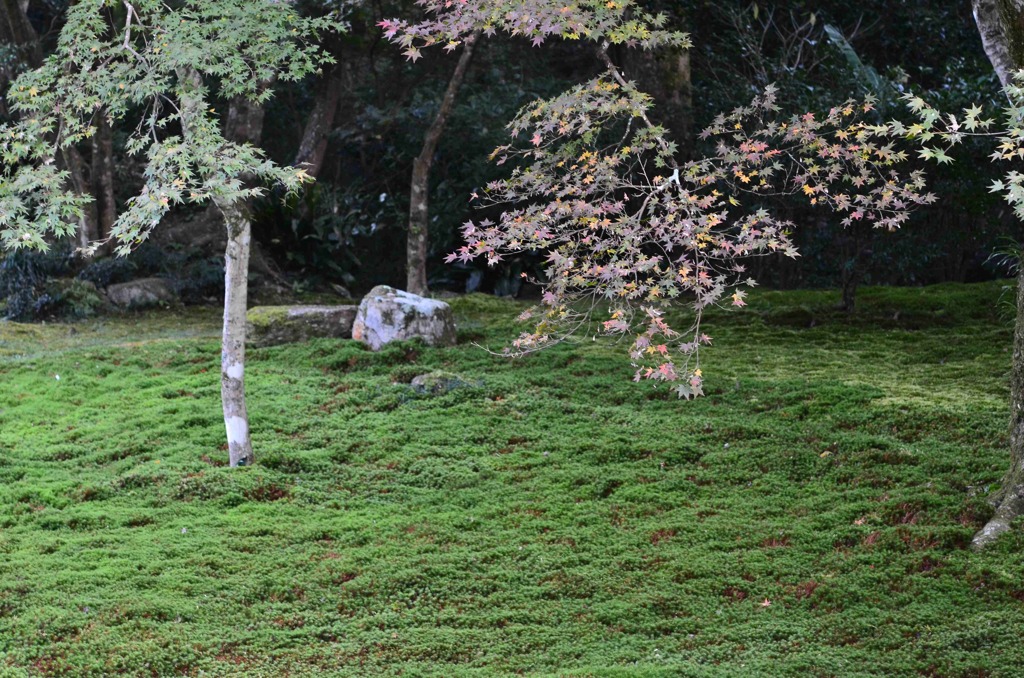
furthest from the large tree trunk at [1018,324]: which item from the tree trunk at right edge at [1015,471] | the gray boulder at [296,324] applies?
the gray boulder at [296,324]

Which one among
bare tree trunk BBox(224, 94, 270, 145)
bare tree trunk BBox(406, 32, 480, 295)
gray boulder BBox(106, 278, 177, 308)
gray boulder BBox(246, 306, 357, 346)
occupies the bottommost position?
gray boulder BBox(246, 306, 357, 346)

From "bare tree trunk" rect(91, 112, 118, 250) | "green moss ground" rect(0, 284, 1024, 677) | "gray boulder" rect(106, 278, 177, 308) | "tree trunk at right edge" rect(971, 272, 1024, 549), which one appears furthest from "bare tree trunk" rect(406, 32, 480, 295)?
"tree trunk at right edge" rect(971, 272, 1024, 549)

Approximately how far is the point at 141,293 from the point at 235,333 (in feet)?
→ 22.1

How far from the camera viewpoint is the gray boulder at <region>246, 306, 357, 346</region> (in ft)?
35.4

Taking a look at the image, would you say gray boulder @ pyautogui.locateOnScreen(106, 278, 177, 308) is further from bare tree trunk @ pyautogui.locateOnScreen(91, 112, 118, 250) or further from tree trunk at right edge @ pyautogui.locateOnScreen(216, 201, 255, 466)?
tree trunk at right edge @ pyautogui.locateOnScreen(216, 201, 255, 466)

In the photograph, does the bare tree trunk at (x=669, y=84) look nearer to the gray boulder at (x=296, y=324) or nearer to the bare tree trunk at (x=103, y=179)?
the gray boulder at (x=296, y=324)

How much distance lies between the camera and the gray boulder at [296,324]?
35.4 ft

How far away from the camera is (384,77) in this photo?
54.5 feet

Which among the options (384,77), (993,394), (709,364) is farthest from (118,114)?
(384,77)

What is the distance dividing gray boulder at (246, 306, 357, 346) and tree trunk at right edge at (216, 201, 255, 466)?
3.30 meters

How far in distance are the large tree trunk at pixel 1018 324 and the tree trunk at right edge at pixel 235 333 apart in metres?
4.91

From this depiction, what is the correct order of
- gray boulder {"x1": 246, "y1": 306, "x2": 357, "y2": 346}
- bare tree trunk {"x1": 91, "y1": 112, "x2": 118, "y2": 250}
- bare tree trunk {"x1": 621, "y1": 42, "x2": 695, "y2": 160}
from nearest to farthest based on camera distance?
gray boulder {"x1": 246, "y1": 306, "x2": 357, "y2": 346}, bare tree trunk {"x1": 621, "y1": 42, "x2": 695, "y2": 160}, bare tree trunk {"x1": 91, "y1": 112, "x2": 118, "y2": 250}

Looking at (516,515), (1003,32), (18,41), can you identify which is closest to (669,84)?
(1003,32)

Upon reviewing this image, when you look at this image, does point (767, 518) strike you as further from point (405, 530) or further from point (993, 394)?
point (993, 394)
